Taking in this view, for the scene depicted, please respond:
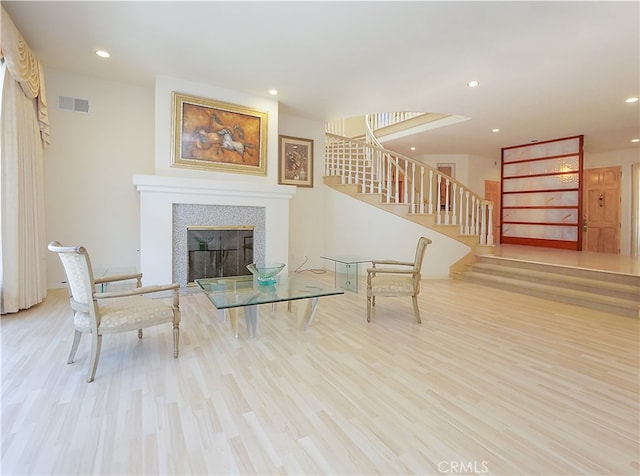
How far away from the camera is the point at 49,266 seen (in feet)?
14.6

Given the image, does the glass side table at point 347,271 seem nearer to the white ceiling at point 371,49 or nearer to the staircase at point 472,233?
the staircase at point 472,233

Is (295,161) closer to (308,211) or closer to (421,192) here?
(308,211)

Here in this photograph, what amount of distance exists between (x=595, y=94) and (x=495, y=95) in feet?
4.73

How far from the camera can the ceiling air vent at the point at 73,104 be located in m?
4.44

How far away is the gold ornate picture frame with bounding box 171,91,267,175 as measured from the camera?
176 inches

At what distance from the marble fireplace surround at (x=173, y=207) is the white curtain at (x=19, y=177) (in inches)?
42.3

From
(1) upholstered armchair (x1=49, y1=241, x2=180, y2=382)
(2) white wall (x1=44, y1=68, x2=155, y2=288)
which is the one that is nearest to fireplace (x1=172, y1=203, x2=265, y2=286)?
(2) white wall (x1=44, y1=68, x2=155, y2=288)

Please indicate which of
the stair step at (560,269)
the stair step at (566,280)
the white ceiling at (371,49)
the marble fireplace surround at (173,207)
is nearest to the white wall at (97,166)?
the white ceiling at (371,49)

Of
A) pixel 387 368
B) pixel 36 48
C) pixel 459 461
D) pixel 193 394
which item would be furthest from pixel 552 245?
pixel 36 48

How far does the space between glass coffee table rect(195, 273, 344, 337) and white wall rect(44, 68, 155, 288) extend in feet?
7.09

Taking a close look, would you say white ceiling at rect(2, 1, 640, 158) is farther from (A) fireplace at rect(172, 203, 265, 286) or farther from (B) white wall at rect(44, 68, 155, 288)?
(A) fireplace at rect(172, 203, 265, 286)

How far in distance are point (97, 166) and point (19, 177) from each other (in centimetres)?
139

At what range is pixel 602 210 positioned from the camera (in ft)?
27.0

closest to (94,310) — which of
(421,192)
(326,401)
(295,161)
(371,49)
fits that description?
(326,401)
